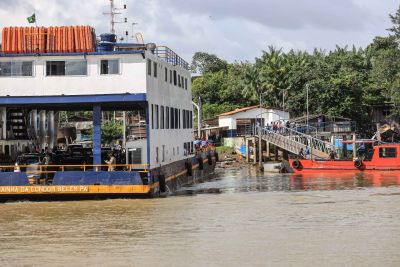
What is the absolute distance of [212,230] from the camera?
23.5 metres

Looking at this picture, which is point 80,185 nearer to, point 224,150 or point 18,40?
point 18,40

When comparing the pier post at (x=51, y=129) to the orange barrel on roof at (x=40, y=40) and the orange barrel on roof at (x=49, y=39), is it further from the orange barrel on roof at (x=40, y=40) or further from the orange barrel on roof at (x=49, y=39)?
the orange barrel on roof at (x=49, y=39)

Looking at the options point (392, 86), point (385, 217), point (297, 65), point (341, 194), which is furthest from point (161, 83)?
point (297, 65)

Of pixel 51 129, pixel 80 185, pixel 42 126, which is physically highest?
pixel 42 126

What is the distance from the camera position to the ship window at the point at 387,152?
48.9 metres

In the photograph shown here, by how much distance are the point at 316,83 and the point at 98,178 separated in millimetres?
45995

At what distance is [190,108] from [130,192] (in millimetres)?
17107

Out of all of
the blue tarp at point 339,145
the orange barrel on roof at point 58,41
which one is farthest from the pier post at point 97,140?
the blue tarp at point 339,145

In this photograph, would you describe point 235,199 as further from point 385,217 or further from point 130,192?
point 385,217

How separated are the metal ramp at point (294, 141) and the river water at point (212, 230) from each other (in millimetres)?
18186

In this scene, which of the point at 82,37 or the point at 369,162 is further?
the point at 369,162

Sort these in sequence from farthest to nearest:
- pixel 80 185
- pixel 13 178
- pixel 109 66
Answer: pixel 109 66 < pixel 13 178 < pixel 80 185

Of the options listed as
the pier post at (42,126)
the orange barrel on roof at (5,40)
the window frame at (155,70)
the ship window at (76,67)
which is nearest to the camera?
the ship window at (76,67)

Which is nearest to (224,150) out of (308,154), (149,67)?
(308,154)
